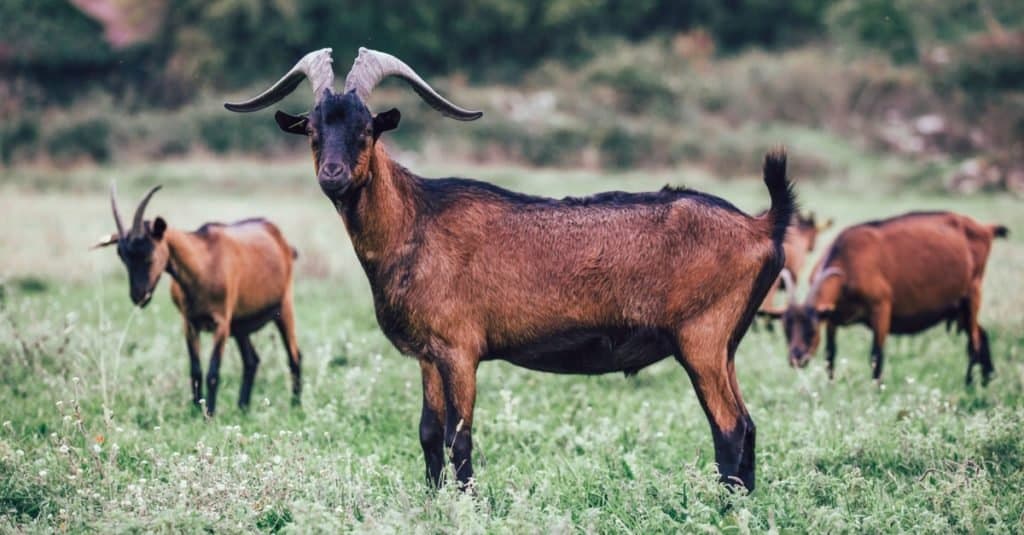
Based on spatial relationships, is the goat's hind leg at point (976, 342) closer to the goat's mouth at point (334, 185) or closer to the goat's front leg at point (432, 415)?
the goat's front leg at point (432, 415)

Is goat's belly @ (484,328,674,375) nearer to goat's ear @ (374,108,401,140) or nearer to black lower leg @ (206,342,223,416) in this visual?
goat's ear @ (374,108,401,140)

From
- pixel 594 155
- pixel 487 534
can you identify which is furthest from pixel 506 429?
pixel 594 155

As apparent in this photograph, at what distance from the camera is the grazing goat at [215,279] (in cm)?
859

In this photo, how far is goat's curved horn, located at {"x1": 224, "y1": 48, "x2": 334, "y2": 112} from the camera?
626cm

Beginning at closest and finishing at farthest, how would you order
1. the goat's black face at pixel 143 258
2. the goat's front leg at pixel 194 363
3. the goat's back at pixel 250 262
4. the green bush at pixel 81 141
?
the goat's black face at pixel 143 258 → the goat's front leg at pixel 194 363 → the goat's back at pixel 250 262 → the green bush at pixel 81 141

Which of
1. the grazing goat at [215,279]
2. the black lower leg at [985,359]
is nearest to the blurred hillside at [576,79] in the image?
the black lower leg at [985,359]

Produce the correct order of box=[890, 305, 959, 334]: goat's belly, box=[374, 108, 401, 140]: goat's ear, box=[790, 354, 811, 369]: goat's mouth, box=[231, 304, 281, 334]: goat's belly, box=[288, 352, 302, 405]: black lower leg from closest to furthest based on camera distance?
box=[374, 108, 401, 140]: goat's ear → box=[288, 352, 302, 405]: black lower leg → box=[231, 304, 281, 334]: goat's belly → box=[790, 354, 811, 369]: goat's mouth → box=[890, 305, 959, 334]: goat's belly

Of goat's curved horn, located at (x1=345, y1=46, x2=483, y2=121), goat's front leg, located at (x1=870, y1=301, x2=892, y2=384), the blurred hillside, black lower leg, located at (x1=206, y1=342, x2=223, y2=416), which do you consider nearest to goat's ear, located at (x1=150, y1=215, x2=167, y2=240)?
black lower leg, located at (x1=206, y1=342, x2=223, y2=416)

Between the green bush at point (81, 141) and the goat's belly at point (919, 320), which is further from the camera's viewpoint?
the green bush at point (81, 141)

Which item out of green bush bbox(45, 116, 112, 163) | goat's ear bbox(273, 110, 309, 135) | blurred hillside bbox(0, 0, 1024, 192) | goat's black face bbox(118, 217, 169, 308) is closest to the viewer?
goat's ear bbox(273, 110, 309, 135)

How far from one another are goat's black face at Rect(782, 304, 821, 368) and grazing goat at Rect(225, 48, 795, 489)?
4.16 meters

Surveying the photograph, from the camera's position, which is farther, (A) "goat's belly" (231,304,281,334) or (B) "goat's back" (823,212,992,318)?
(B) "goat's back" (823,212,992,318)

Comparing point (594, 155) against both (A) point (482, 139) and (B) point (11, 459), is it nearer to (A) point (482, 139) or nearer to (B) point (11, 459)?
(A) point (482, 139)

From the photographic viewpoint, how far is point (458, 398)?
19.8 ft
